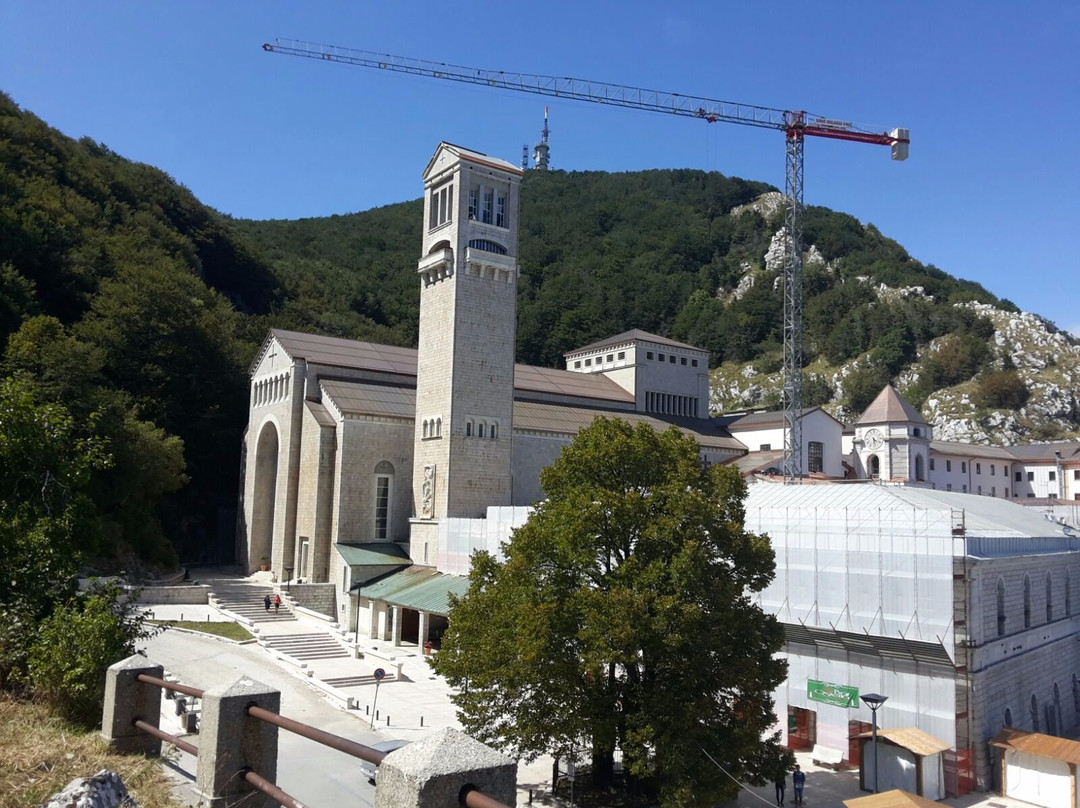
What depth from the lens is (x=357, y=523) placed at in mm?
41312

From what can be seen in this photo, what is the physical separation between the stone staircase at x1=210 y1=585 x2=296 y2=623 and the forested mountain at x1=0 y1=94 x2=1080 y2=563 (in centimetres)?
662

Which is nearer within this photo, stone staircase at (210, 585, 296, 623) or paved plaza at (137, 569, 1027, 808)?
paved plaza at (137, 569, 1027, 808)

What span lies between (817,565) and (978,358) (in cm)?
9517

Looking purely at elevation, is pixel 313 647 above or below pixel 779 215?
below

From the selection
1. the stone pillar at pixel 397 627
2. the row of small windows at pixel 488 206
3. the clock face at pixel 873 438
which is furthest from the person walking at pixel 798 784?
the clock face at pixel 873 438

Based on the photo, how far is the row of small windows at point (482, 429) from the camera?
3903cm

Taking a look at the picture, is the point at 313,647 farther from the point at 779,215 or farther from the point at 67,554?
the point at 779,215

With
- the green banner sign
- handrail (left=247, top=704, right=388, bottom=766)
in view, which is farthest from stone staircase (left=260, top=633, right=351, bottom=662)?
handrail (left=247, top=704, right=388, bottom=766)

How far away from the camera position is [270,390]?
47062 millimetres

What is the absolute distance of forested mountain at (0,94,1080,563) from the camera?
46.5 meters

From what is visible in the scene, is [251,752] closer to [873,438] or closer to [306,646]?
[306,646]

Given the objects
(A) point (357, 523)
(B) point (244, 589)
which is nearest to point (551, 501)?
(A) point (357, 523)

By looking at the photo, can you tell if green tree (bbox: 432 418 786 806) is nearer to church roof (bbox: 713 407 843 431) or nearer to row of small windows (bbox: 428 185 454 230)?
row of small windows (bbox: 428 185 454 230)

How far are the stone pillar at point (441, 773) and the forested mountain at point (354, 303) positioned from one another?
1099 centimetres
